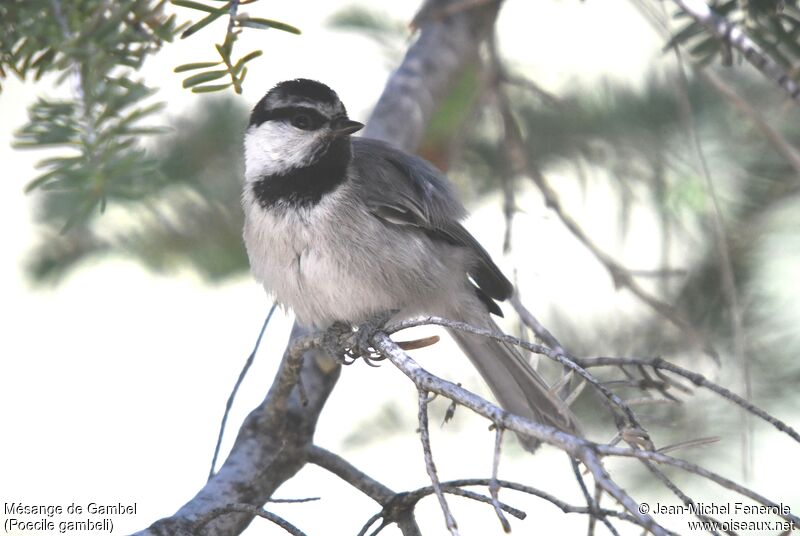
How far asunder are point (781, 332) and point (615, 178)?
2.67ft

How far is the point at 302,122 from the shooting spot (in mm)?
3383

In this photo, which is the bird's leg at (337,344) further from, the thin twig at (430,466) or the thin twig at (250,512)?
the thin twig at (430,466)

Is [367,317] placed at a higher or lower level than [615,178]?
lower

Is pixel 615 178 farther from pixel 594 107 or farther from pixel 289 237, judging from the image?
pixel 289 237

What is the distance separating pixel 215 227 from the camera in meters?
3.55

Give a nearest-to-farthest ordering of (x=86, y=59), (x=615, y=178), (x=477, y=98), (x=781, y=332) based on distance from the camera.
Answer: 1. (x=86, y=59)
2. (x=781, y=332)
3. (x=615, y=178)
4. (x=477, y=98)

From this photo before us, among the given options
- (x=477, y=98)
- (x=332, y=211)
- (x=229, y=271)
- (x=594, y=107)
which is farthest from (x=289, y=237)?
(x=594, y=107)

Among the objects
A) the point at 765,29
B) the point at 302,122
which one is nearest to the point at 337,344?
the point at 302,122

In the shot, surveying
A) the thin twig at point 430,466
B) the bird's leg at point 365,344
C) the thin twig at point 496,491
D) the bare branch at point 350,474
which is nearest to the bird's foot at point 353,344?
the bird's leg at point 365,344

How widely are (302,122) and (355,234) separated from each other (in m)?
0.52

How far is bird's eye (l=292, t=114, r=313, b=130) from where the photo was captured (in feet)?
11.0

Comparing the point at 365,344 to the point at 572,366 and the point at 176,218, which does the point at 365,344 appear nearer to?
the point at 176,218

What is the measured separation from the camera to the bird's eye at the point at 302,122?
132 inches

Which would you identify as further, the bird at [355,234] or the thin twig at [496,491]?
the bird at [355,234]
